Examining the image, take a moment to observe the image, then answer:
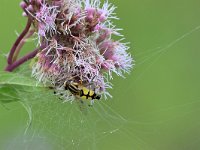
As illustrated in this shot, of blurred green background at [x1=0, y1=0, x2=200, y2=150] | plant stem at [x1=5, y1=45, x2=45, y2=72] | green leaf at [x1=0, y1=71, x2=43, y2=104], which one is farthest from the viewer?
blurred green background at [x1=0, y1=0, x2=200, y2=150]

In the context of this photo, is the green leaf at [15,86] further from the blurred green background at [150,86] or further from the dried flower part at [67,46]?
the blurred green background at [150,86]

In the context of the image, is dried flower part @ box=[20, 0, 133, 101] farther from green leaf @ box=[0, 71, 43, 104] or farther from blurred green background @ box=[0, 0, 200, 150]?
blurred green background @ box=[0, 0, 200, 150]

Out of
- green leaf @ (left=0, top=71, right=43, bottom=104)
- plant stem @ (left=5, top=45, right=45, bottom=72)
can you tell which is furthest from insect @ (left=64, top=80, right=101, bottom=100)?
plant stem @ (left=5, top=45, right=45, bottom=72)

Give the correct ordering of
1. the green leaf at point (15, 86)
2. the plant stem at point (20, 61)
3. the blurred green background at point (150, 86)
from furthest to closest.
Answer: the blurred green background at point (150, 86) → the plant stem at point (20, 61) → the green leaf at point (15, 86)

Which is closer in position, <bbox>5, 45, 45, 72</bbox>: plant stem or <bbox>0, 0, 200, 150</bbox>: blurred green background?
<bbox>5, 45, 45, 72</bbox>: plant stem

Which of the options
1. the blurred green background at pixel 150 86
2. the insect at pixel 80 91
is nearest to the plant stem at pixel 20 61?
the insect at pixel 80 91

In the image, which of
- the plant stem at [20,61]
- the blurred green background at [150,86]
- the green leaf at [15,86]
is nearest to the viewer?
the green leaf at [15,86]

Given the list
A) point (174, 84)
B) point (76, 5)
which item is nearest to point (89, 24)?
point (76, 5)
